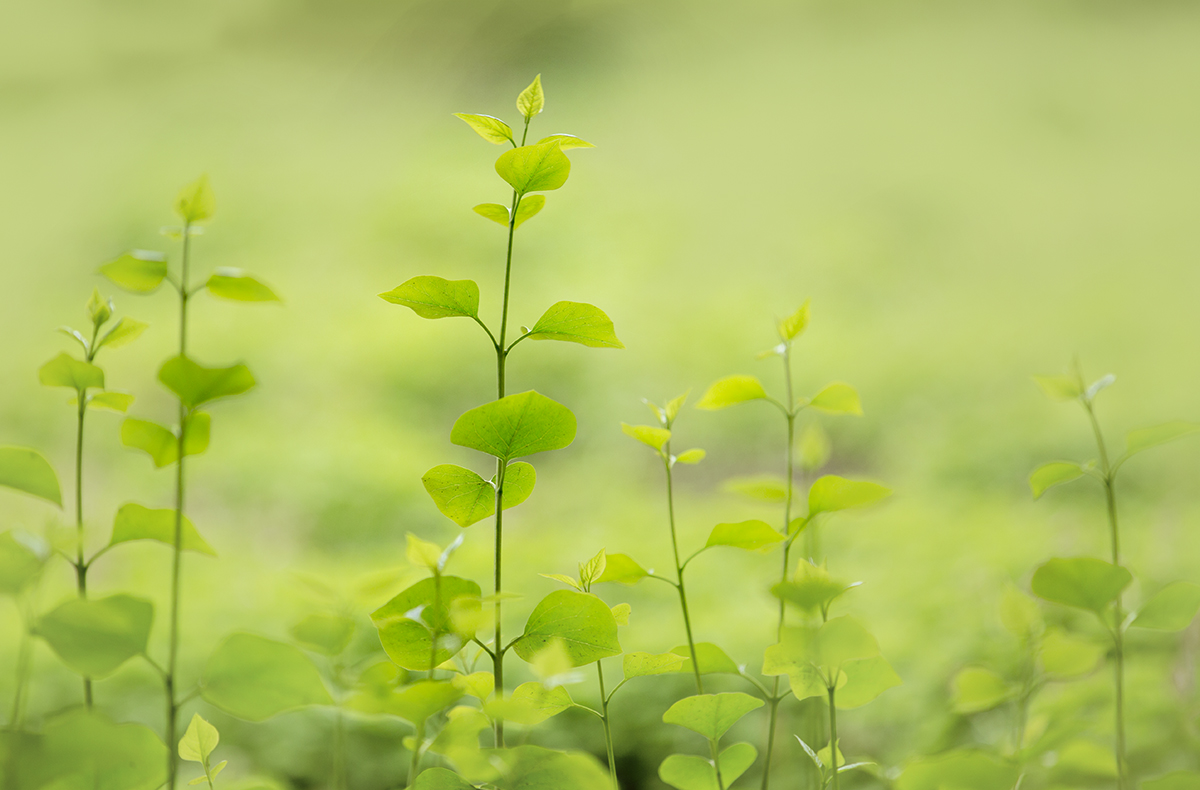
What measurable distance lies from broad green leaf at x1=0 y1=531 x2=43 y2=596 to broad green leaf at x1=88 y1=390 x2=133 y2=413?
0.12ft

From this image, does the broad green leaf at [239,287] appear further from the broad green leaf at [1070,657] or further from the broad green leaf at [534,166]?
the broad green leaf at [1070,657]

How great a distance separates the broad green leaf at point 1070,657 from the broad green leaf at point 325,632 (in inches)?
7.5

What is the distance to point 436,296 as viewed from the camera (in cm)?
18

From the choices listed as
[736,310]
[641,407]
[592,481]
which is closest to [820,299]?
[736,310]

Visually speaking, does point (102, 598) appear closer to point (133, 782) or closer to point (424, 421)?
point (133, 782)

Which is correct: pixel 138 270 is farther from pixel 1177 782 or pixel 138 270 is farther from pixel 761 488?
pixel 1177 782

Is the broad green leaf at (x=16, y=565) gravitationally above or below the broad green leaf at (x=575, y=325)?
below

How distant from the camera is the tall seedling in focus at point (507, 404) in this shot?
161 millimetres

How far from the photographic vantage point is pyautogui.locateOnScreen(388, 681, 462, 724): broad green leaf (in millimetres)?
135

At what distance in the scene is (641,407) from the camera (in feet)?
5.56

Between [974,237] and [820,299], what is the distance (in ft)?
1.60

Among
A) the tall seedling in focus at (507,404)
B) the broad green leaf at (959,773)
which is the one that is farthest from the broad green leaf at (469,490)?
the broad green leaf at (959,773)

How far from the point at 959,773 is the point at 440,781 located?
4.6 inches

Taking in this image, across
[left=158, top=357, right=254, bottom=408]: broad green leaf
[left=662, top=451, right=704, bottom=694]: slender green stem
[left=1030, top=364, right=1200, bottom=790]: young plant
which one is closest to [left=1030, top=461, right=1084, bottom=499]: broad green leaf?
[left=1030, top=364, right=1200, bottom=790]: young plant
